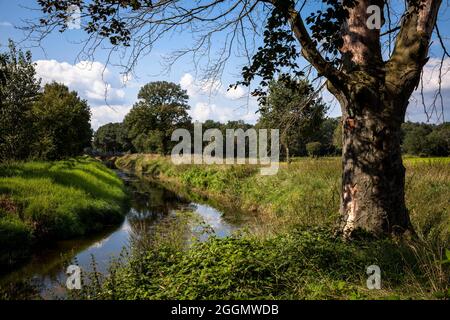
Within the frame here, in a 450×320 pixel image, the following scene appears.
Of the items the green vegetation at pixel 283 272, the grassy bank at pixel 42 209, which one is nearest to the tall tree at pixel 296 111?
the green vegetation at pixel 283 272

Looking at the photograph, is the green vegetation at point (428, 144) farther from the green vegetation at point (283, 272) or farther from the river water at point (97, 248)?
the green vegetation at point (283, 272)

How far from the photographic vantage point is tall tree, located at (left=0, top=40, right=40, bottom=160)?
53.5 feet

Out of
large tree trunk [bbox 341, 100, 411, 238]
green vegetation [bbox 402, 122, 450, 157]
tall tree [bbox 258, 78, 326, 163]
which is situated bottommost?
large tree trunk [bbox 341, 100, 411, 238]

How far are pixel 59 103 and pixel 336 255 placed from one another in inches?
912

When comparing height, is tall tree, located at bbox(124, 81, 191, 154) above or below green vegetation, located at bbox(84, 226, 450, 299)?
above

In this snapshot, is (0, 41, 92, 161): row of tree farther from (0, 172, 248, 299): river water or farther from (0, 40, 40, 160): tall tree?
(0, 172, 248, 299): river water

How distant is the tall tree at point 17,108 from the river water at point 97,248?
6268 mm

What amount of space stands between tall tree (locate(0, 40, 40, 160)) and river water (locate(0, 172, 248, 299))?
20.6 feet

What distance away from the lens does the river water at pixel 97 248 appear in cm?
671

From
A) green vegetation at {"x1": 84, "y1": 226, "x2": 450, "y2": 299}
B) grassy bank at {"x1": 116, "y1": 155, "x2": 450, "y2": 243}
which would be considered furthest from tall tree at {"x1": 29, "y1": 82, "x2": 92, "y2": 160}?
green vegetation at {"x1": 84, "y1": 226, "x2": 450, "y2": 299}
